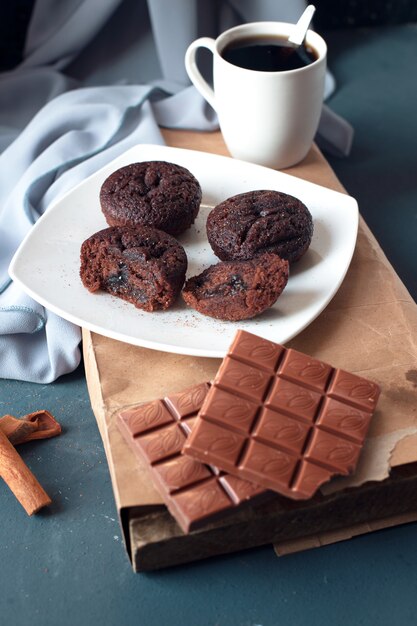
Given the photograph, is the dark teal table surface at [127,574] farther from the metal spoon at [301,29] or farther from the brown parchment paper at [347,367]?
the metal spoon at [301,29]

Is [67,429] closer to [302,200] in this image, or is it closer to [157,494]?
[157,494]

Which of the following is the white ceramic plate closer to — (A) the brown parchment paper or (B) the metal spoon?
(A) the brown parchment paper

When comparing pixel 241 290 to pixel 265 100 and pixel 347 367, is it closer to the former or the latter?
pixel 347 367

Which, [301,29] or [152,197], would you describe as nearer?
[152,197]

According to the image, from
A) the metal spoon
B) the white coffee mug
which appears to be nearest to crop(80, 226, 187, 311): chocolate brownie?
the white coffee mug

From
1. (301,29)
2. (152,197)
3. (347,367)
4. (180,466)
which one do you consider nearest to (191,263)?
(152,197)
